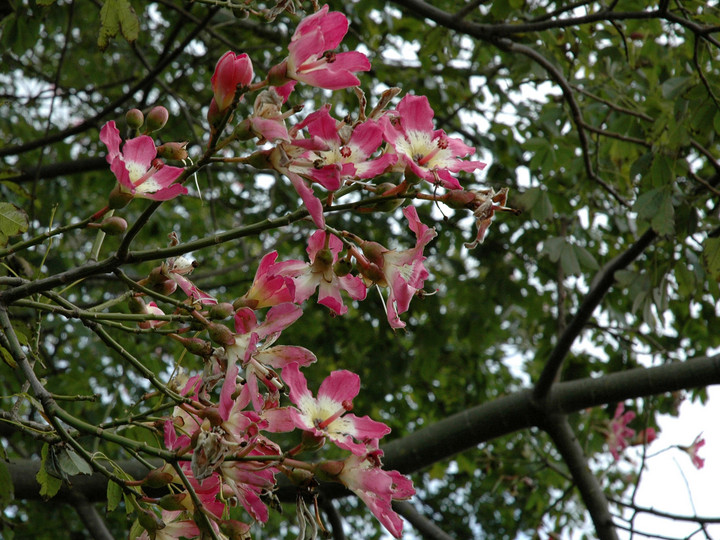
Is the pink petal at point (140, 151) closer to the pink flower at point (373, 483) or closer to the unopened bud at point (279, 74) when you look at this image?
the unopened bud at point (279, 74)

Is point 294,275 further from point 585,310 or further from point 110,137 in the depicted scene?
point 585,310

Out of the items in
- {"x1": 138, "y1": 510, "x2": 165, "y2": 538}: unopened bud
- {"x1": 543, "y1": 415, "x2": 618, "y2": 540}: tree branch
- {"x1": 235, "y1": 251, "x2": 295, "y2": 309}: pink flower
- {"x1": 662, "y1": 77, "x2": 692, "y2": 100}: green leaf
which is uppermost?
{"x1": 662, "y1": 77, "x2": 692, "y2": 100}: green leaf

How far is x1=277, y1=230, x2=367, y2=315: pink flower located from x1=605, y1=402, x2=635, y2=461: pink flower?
2788 mm

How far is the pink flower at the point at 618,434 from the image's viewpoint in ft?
11.7

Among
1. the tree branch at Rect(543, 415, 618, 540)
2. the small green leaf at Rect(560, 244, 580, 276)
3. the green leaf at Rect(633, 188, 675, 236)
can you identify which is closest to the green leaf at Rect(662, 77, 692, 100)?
the green leaf at Rect(633, 188, 675, 236)

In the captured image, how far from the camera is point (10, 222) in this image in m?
1.36

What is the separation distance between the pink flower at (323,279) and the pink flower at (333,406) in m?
0.10

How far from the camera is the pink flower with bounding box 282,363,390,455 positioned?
3.48 ft

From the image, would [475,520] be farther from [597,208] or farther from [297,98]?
[297,98]

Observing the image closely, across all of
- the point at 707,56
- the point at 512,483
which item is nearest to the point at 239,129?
the point at 707,56

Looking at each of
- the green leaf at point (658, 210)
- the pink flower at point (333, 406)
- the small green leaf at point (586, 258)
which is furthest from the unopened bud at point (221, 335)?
the small green leaf at point (586, 258)

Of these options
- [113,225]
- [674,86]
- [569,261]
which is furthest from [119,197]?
[569,261]

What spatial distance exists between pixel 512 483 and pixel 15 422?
2.90m

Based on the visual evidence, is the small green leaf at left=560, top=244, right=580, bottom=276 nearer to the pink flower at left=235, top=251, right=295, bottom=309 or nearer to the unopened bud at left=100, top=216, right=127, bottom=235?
the pink flower at left=235, top=251, right=295, bottom=309
